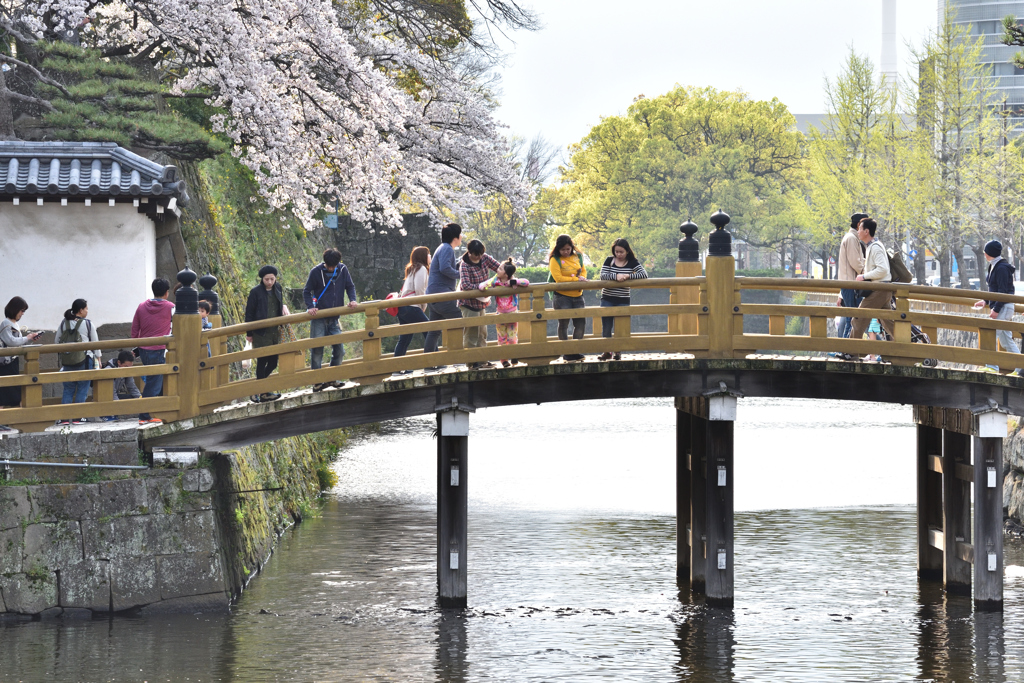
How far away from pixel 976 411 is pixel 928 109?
4036cm

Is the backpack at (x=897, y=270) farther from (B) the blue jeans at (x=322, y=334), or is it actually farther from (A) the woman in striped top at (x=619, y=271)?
(B) the blue jeans at (x=322, y=334)

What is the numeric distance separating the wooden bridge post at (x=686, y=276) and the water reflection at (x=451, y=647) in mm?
4170

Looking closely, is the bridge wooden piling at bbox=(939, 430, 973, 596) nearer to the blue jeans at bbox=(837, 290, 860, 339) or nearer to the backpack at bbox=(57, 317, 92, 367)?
the blue jeans at bbox=(837, 290, 860, 339)

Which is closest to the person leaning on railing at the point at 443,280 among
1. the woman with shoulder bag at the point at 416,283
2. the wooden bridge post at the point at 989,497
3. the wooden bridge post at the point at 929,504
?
the woman with shoulder bag at the point at 416,283

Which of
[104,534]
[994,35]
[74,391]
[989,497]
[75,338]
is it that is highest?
[994,35]

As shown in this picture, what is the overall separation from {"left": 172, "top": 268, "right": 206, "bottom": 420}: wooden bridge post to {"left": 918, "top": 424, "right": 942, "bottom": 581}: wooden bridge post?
9.47m

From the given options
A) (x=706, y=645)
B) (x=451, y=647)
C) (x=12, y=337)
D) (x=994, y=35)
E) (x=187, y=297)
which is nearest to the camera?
(x=451, y=647)

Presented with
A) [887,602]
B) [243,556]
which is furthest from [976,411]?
[243,556]

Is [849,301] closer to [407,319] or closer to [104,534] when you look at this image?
[407,319]

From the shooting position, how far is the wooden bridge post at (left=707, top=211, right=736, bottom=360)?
14516 mm

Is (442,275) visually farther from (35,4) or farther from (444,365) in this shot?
(35,4)

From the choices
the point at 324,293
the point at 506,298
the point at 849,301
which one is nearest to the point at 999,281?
the point at 849,301

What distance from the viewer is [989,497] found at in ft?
48.6

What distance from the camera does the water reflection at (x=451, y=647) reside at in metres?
12.8
